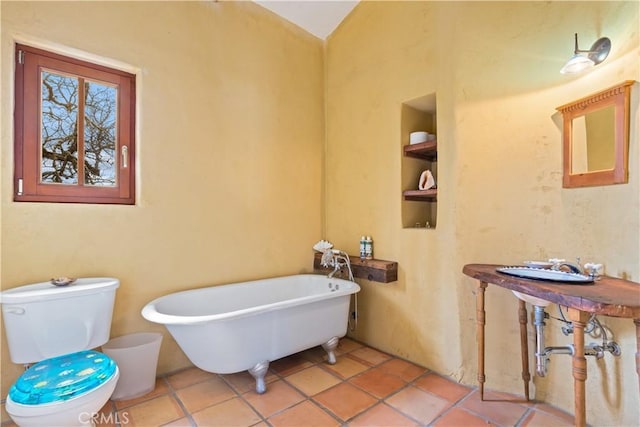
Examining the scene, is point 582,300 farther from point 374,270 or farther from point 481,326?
point 374,270

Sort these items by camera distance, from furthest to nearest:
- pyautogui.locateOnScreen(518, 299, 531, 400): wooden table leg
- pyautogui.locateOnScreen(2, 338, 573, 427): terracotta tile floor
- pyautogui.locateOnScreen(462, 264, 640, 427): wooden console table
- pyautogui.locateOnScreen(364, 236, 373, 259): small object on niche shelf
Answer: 1. pyautogui.locateOnScreen(364, 236, 373, 259): small object on niche shelf
2. pyautogui.locateOnScreen(518, 299, 531, 400): wooden table leg
3. pyautogui.locateOnScreen(2, 338, 573, 427): terracotta tile floor
4. pyautogui.locateOnScreen(462, 264, 640, 427): wooden console table

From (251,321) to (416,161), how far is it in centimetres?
176

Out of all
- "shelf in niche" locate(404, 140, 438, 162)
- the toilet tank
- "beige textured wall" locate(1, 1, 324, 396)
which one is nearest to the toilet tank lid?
the toilet tank

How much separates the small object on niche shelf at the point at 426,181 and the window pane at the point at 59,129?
2353 millimetres

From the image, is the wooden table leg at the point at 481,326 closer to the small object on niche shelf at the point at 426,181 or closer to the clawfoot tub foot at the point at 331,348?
the small object on niche shelf at the point at 426,181

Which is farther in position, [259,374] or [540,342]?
[259,374]

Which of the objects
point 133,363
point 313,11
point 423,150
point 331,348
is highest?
point 313,11

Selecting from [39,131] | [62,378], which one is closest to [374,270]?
[62,378]

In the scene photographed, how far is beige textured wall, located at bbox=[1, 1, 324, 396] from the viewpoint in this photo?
175 cm

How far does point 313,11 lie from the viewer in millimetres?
2777

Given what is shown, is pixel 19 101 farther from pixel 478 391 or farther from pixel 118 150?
pixel 478 391

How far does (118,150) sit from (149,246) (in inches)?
26.3

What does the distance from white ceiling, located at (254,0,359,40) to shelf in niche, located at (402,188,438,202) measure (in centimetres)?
179

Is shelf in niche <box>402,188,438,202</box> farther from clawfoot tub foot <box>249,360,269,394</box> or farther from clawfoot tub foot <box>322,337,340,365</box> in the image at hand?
clawfoot tub foot <box>249,360,269,394</box>
